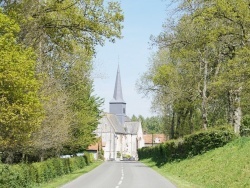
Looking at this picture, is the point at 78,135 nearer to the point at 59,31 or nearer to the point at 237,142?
the point at 237,142

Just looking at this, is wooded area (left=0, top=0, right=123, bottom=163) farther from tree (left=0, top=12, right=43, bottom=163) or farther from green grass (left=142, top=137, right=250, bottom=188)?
green grass (left=142, top=137, right=250, bottom=188)

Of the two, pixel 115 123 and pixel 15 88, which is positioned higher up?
pixel 115 123

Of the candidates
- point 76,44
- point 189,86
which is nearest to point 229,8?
point 76,44

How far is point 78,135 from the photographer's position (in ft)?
131

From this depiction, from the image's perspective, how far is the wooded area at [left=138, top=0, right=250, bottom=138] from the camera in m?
23.4

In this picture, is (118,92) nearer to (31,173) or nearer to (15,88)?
(31,173)

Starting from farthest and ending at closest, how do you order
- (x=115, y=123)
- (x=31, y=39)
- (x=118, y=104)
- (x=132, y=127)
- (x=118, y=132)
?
(x=132, y=127), (x=118, y=104), (x=115, y=123), (x=118, y=132), (x=31, y=39)

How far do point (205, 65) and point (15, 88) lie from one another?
24.4 metres

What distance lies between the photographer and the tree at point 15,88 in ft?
44.9

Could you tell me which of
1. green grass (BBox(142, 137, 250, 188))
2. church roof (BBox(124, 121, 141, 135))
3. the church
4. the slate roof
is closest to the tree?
green grass (BBox(142, 137, 250, 188))

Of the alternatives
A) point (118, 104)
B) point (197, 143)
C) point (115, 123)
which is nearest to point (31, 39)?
point (197, 143)

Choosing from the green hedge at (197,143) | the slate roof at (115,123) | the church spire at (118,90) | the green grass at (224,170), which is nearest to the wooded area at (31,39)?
the green grass at (224,170)

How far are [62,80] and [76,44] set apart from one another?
53.4ft

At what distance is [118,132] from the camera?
119m
